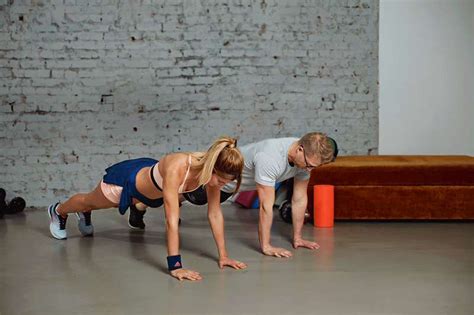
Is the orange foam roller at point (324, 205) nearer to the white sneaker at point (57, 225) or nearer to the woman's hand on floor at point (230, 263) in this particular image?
the woman's hand on floor at point (230, 263)

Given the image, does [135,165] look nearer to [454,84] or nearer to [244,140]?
[244,140]

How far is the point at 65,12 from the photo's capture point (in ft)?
22.9

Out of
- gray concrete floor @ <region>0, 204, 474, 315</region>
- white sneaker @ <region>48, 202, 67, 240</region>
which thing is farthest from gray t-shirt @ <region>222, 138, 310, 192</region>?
white sneaker @ <region>48, 202, 67, 240</region>

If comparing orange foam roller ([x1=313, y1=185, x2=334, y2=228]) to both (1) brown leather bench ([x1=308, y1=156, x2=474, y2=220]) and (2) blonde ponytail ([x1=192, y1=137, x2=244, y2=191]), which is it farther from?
A: (2) blonde ponytail ([x1=192, y1=137, x2=244, y2=191])

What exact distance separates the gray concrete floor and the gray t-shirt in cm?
53

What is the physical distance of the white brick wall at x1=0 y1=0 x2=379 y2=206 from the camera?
699 centimetres

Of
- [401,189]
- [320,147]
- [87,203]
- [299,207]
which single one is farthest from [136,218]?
[401,189]

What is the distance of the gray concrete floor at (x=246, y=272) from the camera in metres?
3.44

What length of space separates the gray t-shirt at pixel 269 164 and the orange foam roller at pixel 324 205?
0.94 meters

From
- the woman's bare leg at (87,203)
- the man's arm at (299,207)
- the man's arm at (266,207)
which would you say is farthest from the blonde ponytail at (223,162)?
the woman's bare leg at (87,203)

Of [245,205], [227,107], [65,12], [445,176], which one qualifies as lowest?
[245,205]

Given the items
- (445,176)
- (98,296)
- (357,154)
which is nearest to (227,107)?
(357,154)

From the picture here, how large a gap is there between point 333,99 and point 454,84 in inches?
51.0

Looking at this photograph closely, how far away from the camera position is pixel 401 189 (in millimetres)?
5797
